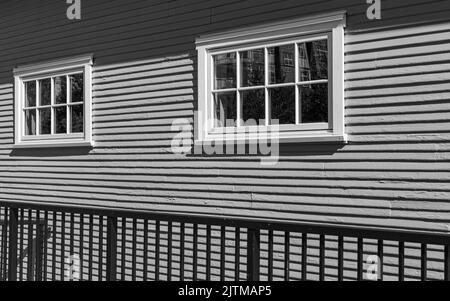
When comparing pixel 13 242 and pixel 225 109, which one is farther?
pixel 225 109

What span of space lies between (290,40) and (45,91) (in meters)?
4.18

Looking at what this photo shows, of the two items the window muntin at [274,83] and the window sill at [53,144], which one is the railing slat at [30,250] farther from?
the window sill at [53,144]

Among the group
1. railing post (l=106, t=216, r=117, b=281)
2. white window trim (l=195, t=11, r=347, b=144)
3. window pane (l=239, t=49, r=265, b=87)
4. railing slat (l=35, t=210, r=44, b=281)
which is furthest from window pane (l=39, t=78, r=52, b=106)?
railing post (l=106, t=216, r=117, b=281)

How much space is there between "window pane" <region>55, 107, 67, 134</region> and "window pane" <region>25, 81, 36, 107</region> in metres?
0.62

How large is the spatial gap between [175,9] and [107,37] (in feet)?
3.84

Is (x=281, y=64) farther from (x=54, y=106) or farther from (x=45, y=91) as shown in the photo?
(x=45, y=91)

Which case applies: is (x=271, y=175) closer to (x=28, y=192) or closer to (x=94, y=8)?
(x=94, y=8)

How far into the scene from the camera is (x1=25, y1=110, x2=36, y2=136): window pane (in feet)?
28.3

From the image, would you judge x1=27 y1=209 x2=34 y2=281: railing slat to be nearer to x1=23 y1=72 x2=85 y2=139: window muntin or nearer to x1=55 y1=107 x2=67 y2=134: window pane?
x1=23 y1=72 x2=85 y2=139: window muntin

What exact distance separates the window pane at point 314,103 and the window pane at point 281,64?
211 millimetres

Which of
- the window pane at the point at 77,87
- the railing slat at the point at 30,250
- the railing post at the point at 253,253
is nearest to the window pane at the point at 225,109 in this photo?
the railing slat at the point at 30,250

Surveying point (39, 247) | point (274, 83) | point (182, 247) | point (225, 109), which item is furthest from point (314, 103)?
point (39, 247)

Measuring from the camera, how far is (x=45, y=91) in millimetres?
8484
